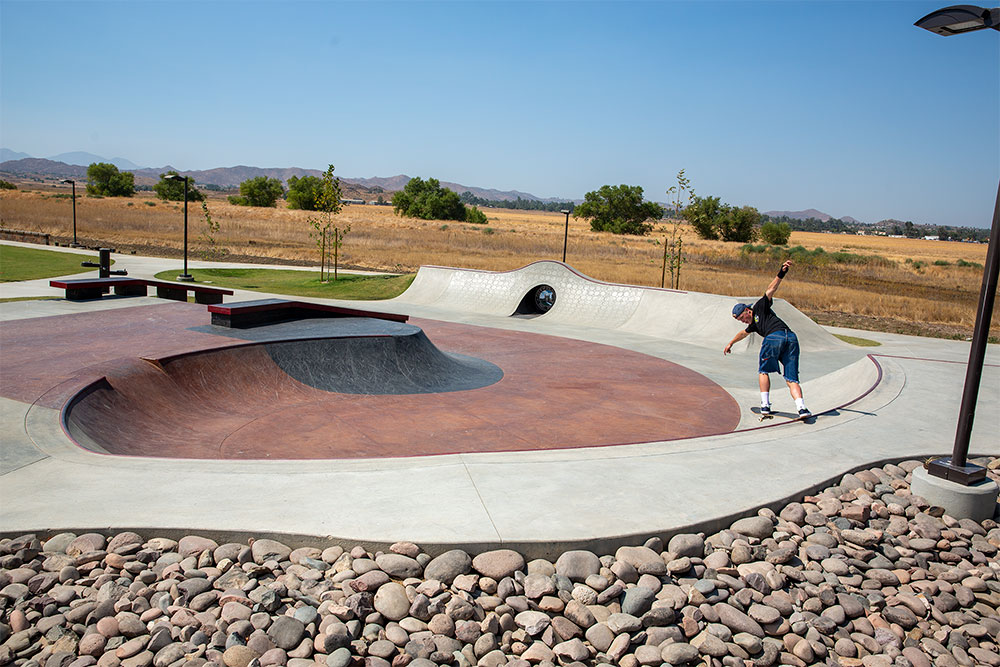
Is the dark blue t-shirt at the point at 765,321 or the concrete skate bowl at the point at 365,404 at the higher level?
the dark blue t-shirt at the point at 765,321

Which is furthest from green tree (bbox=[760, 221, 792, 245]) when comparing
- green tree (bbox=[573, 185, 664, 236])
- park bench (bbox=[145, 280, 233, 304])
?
park bench (bbox=[145, 280, 233, 304])

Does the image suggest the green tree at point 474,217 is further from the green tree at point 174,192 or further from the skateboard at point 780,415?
the skateboard at point 780,415

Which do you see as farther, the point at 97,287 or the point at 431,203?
the point at 431,203

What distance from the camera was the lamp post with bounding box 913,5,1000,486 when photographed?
5418mm

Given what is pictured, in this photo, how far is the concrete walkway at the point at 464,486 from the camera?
4.66 metres

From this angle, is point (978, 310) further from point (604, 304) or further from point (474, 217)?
point (474, 217)

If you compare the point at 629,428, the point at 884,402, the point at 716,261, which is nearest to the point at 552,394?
the point at 629,428

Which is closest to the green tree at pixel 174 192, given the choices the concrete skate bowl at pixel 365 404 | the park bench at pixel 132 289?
the park bench at pixel 132 289

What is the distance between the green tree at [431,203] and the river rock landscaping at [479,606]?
9141cm

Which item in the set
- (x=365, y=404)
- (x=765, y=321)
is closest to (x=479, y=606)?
(x=765, y=321)

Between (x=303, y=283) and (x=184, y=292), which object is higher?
(x=184, y=292)

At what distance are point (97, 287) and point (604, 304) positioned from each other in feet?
41.5

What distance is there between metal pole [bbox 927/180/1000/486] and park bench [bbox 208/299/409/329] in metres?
9.80

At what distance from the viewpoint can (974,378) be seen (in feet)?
19.0
